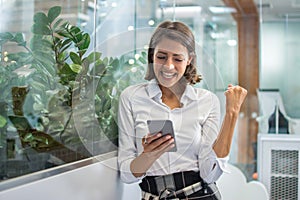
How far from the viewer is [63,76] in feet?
2.89

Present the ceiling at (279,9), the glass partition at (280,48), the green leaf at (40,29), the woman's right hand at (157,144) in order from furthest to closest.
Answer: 1. the glass partition at (280,48)
2. the ceiling at (279,9)
3. the woman's right hand at (157,144)
4. the green leaf at (40,29)

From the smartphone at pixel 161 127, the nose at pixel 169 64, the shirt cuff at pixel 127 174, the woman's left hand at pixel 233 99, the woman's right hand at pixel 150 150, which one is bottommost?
the shirt cuff at pixel 127 174

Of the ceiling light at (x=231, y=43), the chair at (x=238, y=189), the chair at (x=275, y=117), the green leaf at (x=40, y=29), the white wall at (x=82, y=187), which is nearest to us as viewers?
the white wall at (x=82, y=187)

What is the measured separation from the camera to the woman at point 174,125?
944 mm

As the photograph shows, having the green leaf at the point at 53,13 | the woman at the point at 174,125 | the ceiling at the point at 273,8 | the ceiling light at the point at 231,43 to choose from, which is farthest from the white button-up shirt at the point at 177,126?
the ceiling light at the point at 231,43

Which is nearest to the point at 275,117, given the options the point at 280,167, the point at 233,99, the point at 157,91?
the point at 280,167

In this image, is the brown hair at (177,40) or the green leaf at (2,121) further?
the brown hair at (177,40)

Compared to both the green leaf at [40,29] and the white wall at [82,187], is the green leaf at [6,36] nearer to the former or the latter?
the green leaf at [40,29]

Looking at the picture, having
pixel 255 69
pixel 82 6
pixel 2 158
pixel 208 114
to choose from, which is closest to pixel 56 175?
pixel 2 158

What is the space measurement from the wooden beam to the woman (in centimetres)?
207

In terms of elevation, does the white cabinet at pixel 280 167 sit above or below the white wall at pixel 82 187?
below

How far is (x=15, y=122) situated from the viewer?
734 mm

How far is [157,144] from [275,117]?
1.74 meters

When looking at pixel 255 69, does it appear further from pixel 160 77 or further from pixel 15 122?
pixel 15 122
